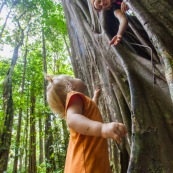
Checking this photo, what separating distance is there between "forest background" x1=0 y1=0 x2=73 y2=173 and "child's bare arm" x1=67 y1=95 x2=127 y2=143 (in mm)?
2820

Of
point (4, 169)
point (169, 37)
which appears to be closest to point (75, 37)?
point (4, 169)

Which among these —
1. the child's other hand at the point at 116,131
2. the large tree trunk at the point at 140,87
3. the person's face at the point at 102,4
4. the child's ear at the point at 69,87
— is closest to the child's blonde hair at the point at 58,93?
the child's ear at the point at 69,87

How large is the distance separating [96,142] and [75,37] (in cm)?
279

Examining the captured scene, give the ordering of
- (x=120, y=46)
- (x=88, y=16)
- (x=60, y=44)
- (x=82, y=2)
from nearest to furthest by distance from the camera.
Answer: (x=120, y=46) → (x=88, y=16) → (x=82, y=2) → (x=60, y=44)

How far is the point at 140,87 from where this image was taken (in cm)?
141

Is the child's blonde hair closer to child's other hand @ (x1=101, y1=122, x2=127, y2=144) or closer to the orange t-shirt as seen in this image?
the orange t-shirt

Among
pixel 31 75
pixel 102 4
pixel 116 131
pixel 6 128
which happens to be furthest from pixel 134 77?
pixel 31 75

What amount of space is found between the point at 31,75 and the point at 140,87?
27.2ft

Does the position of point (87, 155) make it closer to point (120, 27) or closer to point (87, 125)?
point (87, 125)

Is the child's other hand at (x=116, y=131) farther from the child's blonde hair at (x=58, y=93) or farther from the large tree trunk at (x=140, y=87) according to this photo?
the child's blonde hair at (x=58, y=93)

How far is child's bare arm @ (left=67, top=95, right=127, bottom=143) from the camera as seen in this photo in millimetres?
945

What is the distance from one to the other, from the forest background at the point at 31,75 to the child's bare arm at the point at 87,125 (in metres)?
2.82

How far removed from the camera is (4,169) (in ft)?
11.9

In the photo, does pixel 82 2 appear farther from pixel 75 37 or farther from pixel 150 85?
pixel 150 85
